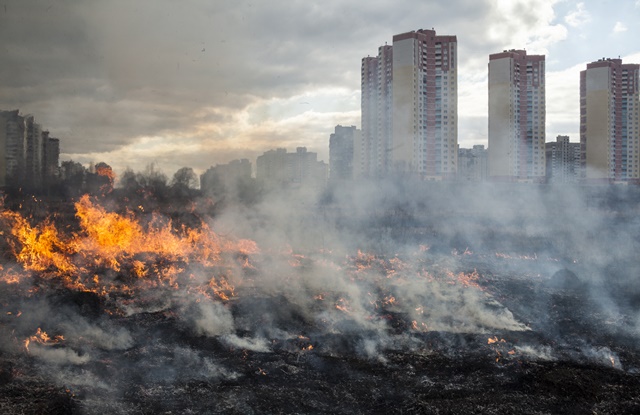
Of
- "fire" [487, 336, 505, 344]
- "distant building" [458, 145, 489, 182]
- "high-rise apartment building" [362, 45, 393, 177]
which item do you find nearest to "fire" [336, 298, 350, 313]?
"fire" [487, 336, 505, 344]

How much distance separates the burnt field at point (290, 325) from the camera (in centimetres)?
938

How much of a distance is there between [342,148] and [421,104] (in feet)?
65.3

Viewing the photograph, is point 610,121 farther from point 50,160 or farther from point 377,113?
point 50,160

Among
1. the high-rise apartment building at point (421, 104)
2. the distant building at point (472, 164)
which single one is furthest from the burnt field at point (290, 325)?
the distant building at point (472, 164)

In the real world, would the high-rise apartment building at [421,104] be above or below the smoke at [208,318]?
above

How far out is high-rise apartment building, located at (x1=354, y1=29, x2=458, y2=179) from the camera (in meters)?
49.0

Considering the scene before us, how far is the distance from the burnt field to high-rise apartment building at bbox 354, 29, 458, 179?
2588 centimetres

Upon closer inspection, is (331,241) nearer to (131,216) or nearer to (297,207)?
(297,207)

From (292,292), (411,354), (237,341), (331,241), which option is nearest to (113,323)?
(237,341)

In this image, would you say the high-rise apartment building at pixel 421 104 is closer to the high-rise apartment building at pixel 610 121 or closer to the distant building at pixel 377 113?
the distant building at pixel 377 113

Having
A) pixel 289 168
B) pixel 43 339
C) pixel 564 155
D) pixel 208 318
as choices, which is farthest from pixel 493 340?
pixel 564 155

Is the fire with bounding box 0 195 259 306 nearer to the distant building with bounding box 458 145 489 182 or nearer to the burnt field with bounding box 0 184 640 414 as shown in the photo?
the burnt field with bounding box 0 184 640 414

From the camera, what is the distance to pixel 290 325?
43.4 feet

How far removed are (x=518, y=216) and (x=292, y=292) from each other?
22.4 metres
